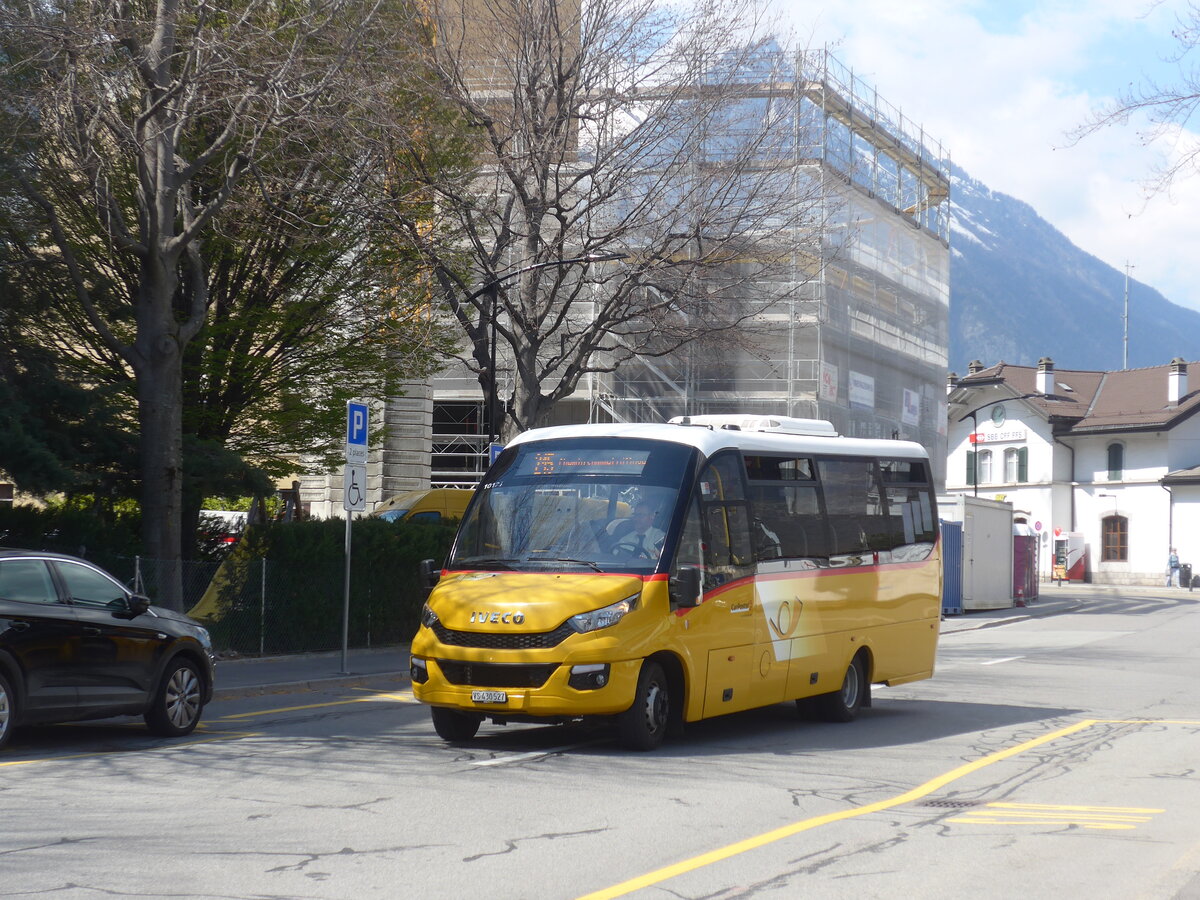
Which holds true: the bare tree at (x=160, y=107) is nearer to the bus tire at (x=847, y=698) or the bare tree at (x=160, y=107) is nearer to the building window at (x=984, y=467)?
the bus tire at (x=847, y=698)

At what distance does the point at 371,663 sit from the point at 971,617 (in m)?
24.2

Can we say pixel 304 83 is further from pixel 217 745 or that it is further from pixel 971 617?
pixel 971 617

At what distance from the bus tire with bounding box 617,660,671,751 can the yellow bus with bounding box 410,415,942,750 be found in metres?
0.02

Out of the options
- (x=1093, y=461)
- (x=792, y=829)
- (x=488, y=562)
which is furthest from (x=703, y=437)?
(x=1093, y=461)

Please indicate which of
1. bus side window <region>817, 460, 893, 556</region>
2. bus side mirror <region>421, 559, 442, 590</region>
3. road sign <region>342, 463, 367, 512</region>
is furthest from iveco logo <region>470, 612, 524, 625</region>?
road sign <region>342, 463, 367, 512</region>

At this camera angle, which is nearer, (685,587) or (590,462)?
(685,587)

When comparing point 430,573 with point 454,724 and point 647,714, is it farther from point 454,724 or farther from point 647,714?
point 647,714

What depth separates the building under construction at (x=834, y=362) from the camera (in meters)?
42.6

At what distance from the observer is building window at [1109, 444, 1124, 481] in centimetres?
7744

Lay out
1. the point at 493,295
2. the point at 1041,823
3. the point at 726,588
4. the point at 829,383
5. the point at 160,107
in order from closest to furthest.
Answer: the point at 1041,823
the point at 726,588
the point at 160,107
the point at 493,295
the point at 829,383

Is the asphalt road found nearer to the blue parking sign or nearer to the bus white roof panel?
the bus white roof panel

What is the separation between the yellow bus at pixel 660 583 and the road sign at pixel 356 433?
19.3 ft

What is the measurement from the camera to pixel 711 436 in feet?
41.5

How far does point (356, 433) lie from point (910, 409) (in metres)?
37.1
